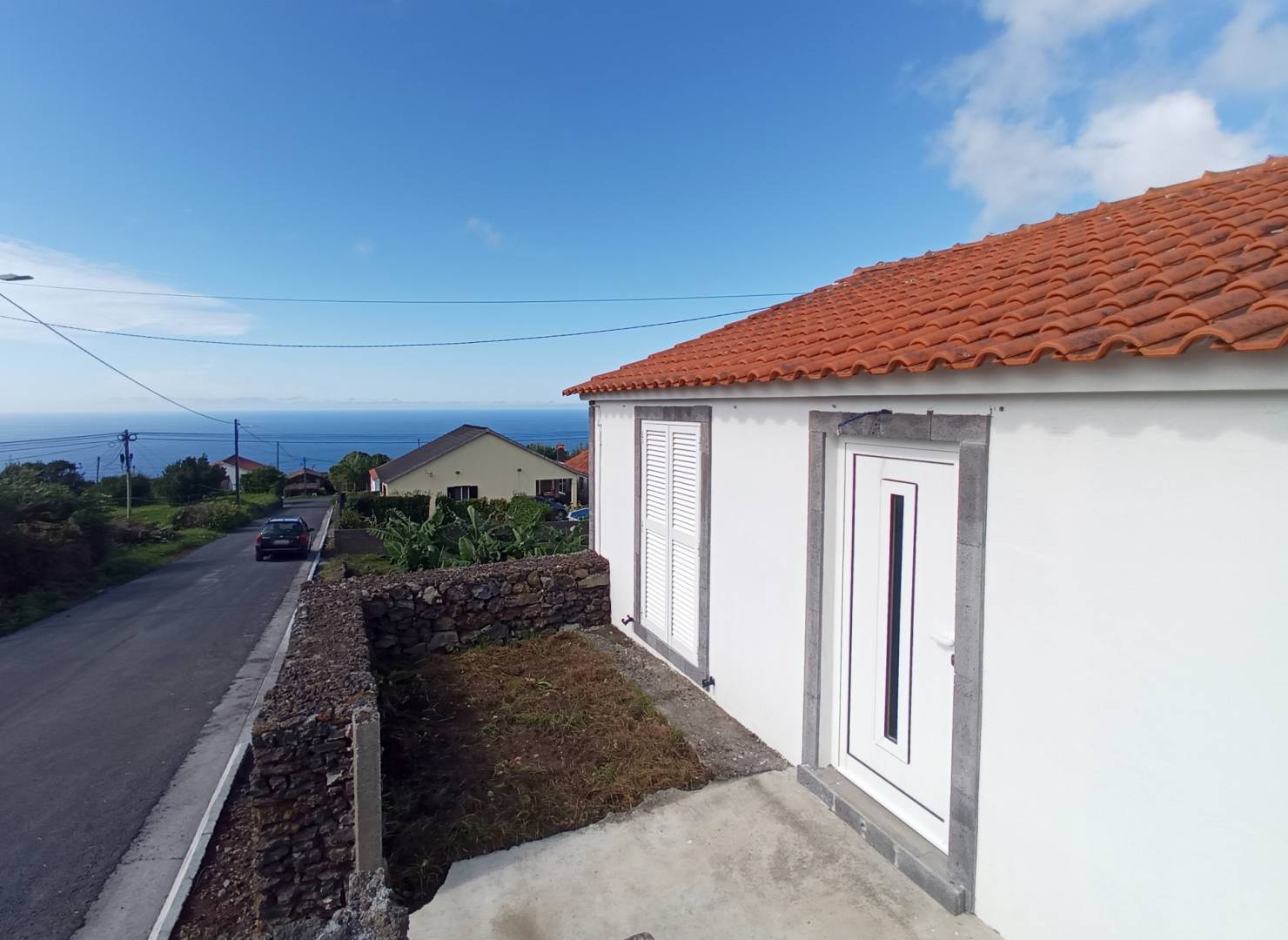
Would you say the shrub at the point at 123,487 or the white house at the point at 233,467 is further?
the white house at the point at 233,467

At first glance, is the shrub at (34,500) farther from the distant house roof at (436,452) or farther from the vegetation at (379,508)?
the distant house roof at (436,452)

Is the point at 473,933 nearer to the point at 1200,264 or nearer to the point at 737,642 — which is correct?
the point at 737,642

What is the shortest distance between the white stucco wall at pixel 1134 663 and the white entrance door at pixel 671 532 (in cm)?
320

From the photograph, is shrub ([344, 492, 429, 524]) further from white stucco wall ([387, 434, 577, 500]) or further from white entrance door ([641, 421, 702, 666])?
white entrance door ([641, 421, 702, 666])

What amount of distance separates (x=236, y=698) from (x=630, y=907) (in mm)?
9077

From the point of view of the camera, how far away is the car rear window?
84.3ft

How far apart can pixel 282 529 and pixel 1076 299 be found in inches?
1083

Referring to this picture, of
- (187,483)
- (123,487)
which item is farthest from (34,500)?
(187,483)

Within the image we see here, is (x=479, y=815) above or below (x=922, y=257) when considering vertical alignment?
below

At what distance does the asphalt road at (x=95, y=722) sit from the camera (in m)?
5.81

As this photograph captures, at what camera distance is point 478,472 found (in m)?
46.2

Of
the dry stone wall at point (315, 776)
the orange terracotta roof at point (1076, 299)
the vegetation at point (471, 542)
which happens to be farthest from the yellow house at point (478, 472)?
the orange terracotta roof at point (1076, 299)

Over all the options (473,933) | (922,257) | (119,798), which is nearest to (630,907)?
(473,933)

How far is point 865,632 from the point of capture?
14.5 feet
